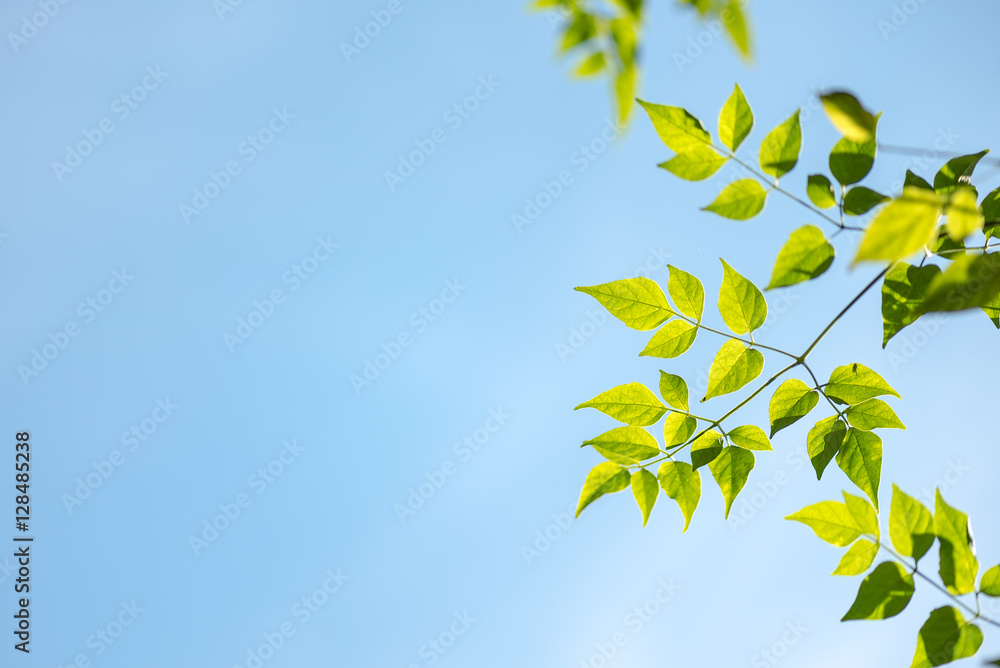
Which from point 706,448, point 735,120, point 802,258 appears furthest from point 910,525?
point 735,120

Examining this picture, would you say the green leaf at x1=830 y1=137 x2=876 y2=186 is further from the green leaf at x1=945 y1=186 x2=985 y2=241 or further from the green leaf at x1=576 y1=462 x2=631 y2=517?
the green leaf at x1=576 y1=462 x2=631 y2=517

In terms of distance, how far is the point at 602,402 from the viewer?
5.51 ft

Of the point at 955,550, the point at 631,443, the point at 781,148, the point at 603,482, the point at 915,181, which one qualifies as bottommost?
the point at 603,482

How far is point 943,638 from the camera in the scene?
1183mm

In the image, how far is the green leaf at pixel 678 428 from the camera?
1.68 m

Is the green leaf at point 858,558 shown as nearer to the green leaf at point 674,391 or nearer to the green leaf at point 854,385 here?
the green leaf at point 854,385

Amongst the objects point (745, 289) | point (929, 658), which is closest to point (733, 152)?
point (745, 289)

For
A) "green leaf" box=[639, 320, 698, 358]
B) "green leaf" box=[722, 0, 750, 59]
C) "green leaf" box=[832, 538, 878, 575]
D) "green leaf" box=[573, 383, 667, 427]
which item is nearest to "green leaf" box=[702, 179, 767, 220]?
"green leaf" box=[639, 320, 698, 358]

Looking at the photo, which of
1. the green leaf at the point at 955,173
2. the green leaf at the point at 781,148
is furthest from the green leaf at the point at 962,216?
the green leaf at the point at 955,173

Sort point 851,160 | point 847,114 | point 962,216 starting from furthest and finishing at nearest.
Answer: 1. point 851,160
2. point 847,114
3. point 962,216

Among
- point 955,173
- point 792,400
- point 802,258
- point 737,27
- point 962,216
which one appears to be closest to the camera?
point 737,27

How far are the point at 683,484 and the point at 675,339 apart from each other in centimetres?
39

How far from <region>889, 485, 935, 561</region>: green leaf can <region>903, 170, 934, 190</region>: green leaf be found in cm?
69

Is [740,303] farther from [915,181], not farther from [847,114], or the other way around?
[847,114]
